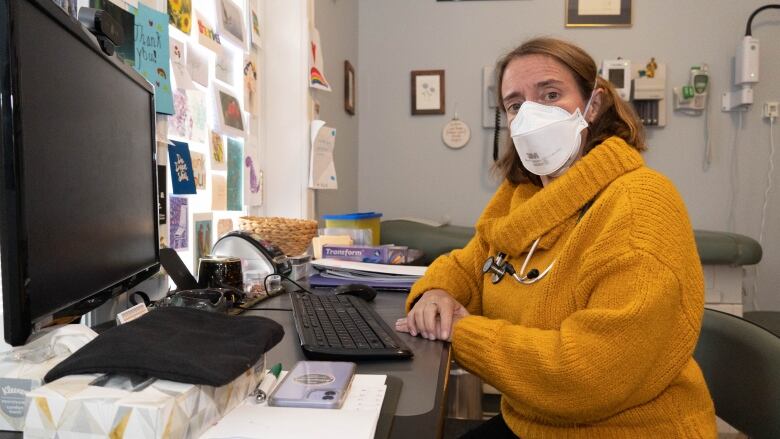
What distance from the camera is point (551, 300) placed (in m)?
0.92

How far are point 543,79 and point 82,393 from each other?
3.06 feet

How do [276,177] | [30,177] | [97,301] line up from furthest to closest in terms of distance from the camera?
[276,177] < [97,301] < [30,177]

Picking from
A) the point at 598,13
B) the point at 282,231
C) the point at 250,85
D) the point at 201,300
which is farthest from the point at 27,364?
the point at 598,13

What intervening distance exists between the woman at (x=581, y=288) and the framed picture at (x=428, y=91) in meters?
1.85

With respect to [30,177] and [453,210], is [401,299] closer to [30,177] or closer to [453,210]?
[30,177]

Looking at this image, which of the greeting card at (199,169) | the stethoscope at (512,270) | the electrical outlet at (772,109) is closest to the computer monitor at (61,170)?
the greeting card at (199,169)

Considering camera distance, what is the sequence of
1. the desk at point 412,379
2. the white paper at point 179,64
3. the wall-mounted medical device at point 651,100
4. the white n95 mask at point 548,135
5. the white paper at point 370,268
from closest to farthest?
the desk at point 412,379 < the white n95 mask at point 548,135 < the white paper at point 179,64 < the white paper at point 370,268 < the wall-mounted medical device at point 651,100

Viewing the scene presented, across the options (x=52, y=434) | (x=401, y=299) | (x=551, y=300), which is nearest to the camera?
(x=52, y=434)

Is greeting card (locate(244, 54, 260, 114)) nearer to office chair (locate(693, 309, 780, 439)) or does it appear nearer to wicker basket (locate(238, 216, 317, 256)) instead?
wicker basket (locate(238, 216, 317, 256))

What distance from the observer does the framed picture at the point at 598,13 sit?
2.90 metres

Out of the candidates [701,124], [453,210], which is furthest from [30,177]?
[701,124]

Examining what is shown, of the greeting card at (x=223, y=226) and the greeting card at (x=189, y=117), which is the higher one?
the greeting card at (x=189, y=117)

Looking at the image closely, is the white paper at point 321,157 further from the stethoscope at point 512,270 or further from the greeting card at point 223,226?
the stethoscope at point 512,270

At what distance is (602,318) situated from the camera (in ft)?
2.48
